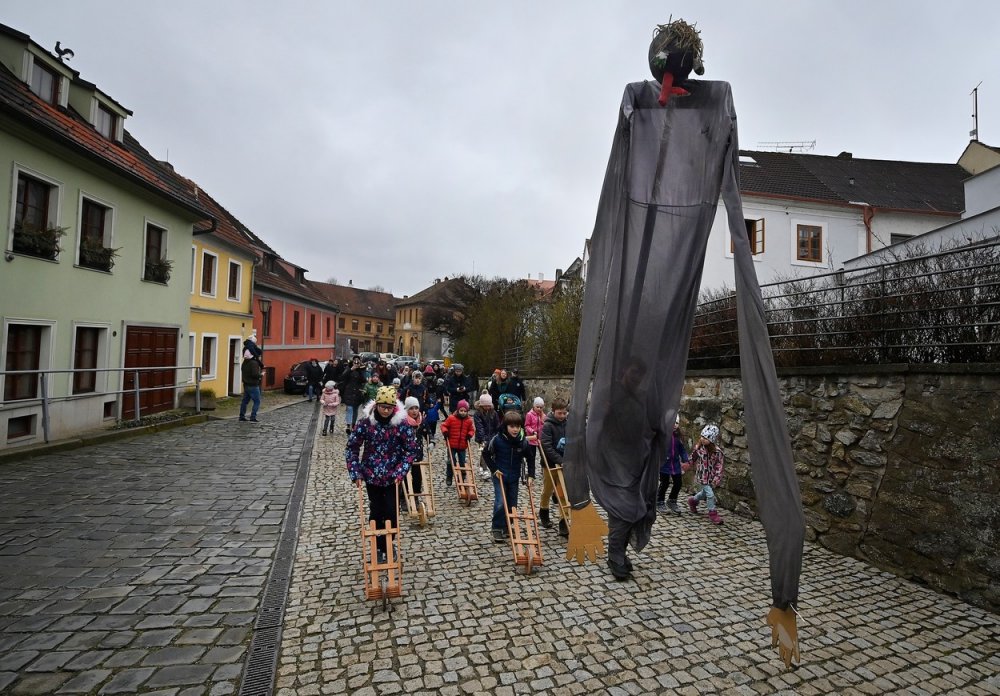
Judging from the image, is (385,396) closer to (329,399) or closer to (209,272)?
(329,399)

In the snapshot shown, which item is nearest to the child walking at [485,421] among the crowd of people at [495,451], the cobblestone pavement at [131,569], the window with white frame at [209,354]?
the crowd of people at [495,451]

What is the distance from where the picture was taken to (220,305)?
2086cm

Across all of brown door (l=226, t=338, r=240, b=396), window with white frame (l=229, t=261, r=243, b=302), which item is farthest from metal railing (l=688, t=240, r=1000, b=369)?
window with white frame (l=229, t=261, r=243, b=302)

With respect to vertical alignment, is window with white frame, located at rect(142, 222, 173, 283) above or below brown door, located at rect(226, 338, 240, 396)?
above

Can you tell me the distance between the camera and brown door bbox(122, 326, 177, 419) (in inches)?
526

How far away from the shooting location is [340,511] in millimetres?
7180

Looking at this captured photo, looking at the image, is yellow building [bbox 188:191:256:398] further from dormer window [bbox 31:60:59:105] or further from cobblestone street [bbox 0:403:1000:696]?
cobblestone street [bbox 0:403:1000:696]

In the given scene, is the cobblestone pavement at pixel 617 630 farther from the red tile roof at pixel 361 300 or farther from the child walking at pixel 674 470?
the red tile roof at pixel 361 300

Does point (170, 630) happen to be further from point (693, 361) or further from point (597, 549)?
point (693, 361)

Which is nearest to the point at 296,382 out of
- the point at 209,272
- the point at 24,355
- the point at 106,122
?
the point at 209,272

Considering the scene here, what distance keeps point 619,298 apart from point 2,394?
40.4 feet

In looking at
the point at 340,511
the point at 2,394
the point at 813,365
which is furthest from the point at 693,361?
the point at 2,394

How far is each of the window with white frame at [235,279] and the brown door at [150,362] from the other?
22.8ft

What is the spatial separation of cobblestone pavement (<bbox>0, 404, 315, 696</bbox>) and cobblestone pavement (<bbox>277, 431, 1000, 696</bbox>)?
1.90 feet
